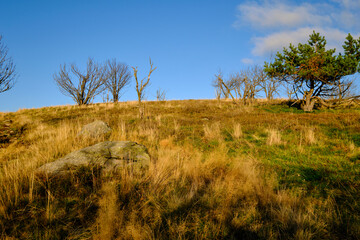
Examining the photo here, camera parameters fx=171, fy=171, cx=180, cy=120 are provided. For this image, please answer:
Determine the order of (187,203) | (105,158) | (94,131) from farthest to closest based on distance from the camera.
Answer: (94,131) < (105,158) < (187,203)

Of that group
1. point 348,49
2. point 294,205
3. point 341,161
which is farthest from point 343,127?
point 348,49

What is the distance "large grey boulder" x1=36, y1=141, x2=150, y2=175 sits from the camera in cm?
324

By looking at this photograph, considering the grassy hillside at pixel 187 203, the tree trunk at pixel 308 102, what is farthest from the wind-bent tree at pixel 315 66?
the grassy hillside at pixel 187 203

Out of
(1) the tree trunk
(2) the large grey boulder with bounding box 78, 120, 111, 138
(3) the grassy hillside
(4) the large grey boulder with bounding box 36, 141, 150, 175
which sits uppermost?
(1) the tree trunk

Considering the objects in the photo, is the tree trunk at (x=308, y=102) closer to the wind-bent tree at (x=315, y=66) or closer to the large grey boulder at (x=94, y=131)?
the wind-bent tree at (x=315, y=66)

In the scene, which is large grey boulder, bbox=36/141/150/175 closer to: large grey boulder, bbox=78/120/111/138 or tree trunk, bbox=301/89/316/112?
large grey boulder, bbox=78/120/111/138

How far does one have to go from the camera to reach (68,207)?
234cm

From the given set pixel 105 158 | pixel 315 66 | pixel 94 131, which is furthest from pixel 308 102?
pixel 105 158

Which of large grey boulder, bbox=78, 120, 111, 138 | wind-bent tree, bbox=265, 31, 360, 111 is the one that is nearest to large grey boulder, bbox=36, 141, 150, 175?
large grey boulder, bbox=78, 120, 111, 138

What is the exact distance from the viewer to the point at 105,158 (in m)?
3.64

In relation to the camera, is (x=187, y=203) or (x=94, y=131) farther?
(x=94, y=131)

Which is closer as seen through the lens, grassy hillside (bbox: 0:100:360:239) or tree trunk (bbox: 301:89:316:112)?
grassy hillside (bbox: 0:100:360:239)

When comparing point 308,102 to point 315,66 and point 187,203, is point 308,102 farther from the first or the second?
point 187,203

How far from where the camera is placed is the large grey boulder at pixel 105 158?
3.24 meters
